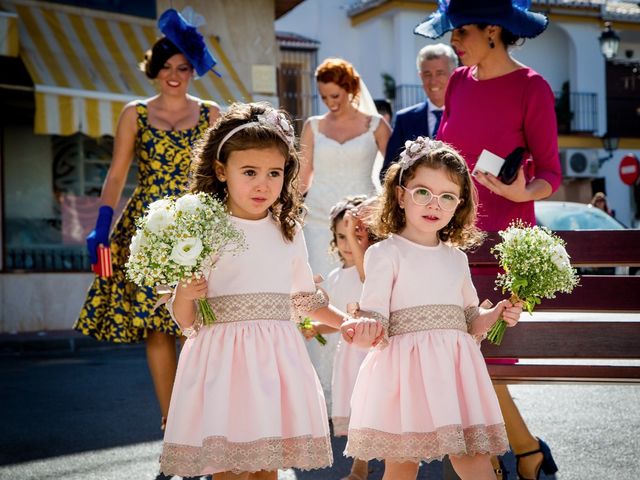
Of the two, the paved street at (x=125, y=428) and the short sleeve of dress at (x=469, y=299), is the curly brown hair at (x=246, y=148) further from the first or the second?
the paved street at (x=125, y=428)

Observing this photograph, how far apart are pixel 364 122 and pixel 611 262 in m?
3.01

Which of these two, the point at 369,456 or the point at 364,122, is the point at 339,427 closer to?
the point at 369,456

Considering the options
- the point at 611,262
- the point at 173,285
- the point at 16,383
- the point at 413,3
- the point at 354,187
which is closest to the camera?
the point at 173,285

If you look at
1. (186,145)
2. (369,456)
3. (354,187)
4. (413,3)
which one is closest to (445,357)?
(369,456)

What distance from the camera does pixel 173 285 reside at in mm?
3666

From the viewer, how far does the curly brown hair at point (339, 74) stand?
6891mm

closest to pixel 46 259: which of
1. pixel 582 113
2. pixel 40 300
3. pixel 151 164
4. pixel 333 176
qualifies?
pixel 40 300

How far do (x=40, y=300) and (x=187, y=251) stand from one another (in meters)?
12.4

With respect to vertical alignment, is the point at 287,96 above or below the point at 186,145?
above

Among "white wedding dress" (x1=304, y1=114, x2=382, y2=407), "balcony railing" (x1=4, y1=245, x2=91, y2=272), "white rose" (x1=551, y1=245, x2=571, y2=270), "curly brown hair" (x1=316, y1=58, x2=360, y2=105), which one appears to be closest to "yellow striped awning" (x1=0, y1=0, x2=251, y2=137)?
"balcony railing" (x1=4, y1=245, x2=91, y2=272)

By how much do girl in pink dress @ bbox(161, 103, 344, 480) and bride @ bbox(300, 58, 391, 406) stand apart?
2923 mm

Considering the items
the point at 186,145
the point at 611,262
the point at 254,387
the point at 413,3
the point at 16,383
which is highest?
the point at 413,3

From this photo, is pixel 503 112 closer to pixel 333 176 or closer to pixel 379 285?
pixel 379 285

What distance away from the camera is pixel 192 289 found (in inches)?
148
